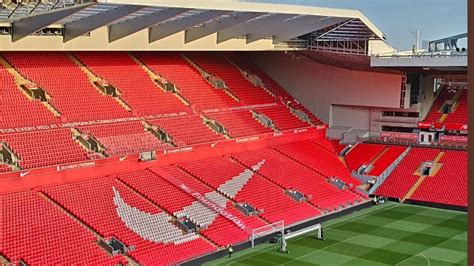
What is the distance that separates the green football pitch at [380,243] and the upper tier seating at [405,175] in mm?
2741

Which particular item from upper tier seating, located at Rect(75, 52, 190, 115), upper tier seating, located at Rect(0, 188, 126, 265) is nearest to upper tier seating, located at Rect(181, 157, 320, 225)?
upper tier seating, located at Rect(75, 52, 190, 115)

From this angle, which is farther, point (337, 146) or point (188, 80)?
point (337, 146)

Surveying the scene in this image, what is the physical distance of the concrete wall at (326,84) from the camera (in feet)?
138

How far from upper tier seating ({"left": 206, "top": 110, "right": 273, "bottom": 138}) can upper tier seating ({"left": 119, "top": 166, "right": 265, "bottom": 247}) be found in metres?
6.00

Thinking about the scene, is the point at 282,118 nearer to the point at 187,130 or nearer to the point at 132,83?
the point at 187,130

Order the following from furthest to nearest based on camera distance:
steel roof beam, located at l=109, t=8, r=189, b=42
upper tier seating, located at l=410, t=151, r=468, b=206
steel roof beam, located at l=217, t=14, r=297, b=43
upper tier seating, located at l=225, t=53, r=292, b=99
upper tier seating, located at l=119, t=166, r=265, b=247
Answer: upper tier seating, located at l=225, t=53, r=292, b=99
upper tier seating, located at l=410, t=151, r=468, b=206
steel roof beam, located at l=217, t=14, r=297, b=43
steel roof beam, located at l=109, t=8, r=189, b=42
upper tier seating, located at l=119, t=166, r=265, b=247

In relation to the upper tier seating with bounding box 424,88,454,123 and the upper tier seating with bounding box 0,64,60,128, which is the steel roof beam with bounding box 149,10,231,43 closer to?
the upper tier seating with bounding box 0,64,60,128

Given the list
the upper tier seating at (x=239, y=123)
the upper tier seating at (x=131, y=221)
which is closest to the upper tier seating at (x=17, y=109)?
the upper tier seating at (x=131, y=221)

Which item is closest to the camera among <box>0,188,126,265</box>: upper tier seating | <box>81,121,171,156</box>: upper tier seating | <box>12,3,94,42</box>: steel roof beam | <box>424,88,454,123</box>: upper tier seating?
<box>0,188,126,265</box>: upper tier seating

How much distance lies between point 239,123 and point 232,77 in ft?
16.9

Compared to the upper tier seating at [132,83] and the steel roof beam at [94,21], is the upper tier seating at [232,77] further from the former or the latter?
the steel roof beam at [94,21]

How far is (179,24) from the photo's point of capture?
32906mm

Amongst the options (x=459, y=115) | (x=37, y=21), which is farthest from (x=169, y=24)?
(x=459, y=115)

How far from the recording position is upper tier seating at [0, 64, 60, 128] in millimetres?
29391
